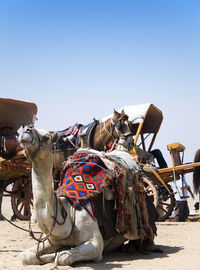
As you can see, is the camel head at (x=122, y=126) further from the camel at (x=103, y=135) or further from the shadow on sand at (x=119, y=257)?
the shadow on sand at (x=119, y=257)

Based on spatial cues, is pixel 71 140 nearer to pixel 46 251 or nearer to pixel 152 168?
pixel 152 168

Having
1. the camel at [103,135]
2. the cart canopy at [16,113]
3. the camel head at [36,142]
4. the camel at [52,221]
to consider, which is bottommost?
the camel at [52,221]

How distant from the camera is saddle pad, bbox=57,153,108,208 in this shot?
4.64m

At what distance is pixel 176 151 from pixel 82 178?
663 centimetres

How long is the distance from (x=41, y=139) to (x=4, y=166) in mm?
5052

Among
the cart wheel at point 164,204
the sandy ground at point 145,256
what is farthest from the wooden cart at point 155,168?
the sandy ground at point 145,256

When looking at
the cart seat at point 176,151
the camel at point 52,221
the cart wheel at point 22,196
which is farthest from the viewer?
the cart seat at point 176,151

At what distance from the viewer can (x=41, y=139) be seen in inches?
163

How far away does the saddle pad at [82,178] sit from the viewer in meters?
4.64

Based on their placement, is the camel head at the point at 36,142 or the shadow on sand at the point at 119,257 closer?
the camel head at the point at 36,142

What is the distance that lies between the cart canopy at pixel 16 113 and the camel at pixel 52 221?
19.9ft

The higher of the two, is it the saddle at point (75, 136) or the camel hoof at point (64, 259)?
the saddle at point (75, 136)

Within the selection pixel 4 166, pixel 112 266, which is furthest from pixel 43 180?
pixel 4 166

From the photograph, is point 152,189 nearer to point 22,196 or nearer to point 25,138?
point 22,196
